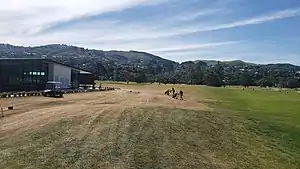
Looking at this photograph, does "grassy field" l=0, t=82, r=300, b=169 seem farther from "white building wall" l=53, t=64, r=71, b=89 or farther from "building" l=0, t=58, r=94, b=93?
"white building wall" l=53, t=64, r=71, b=89

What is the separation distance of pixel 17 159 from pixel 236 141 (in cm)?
1403

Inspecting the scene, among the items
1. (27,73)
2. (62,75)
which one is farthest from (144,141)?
(62,75)

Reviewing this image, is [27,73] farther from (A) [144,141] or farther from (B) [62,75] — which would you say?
(A) [144,141]

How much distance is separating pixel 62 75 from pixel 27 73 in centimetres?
1105

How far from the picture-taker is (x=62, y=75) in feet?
302

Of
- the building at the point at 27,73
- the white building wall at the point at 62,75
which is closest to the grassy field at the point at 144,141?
the building at the point at 27,73

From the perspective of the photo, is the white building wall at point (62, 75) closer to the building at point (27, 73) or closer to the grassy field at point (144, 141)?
the building at point (27, 73)

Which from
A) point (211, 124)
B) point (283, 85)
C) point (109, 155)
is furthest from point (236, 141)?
point (283, 85)

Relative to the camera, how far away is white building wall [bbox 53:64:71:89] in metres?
88.9

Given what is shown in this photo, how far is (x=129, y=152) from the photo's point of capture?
21.7 metres

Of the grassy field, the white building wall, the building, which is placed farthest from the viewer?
the white building wall

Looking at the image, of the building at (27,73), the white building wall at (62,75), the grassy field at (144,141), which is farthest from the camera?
the white building wall at (62,75)

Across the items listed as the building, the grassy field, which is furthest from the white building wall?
the grassy field

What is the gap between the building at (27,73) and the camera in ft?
259
